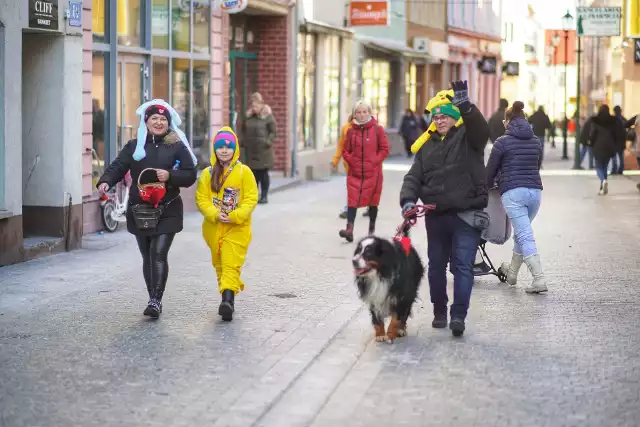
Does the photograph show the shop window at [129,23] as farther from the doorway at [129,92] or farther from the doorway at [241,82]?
the doorway at [241,82]

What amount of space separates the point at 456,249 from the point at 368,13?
24.9 meters

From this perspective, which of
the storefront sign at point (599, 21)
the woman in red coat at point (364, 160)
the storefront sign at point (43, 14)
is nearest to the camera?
the storefront sign at point (43, 14)

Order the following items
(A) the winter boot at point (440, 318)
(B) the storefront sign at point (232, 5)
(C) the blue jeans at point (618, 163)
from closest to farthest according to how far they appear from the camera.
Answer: (A) the winter boot at point (440, 318), (B) the storefront sign at point (232, 5), (C) the blue jeans at point (618, 163)

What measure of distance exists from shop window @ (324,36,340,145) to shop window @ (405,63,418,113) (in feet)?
44.4

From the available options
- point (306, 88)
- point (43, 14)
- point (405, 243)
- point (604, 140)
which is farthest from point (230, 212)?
point (306, 88)

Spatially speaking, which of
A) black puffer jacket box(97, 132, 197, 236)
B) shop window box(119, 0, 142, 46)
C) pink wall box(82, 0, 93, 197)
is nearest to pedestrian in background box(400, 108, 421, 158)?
shop window box(119, 0, 142, 46)

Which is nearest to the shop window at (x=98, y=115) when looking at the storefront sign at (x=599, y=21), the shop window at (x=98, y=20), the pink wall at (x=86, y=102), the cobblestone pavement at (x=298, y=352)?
the shop window at (x=98, y=20)

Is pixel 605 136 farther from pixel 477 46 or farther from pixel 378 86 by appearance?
pixel 477 46

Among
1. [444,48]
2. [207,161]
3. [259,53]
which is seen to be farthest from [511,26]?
[207,161]

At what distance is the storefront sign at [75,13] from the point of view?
1512 cm

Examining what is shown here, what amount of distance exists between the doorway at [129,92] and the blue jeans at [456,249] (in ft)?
30.7

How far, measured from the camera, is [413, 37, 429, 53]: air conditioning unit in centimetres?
4588

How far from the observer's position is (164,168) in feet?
34.4

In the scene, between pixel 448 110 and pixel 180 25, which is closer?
pixel 448 110
